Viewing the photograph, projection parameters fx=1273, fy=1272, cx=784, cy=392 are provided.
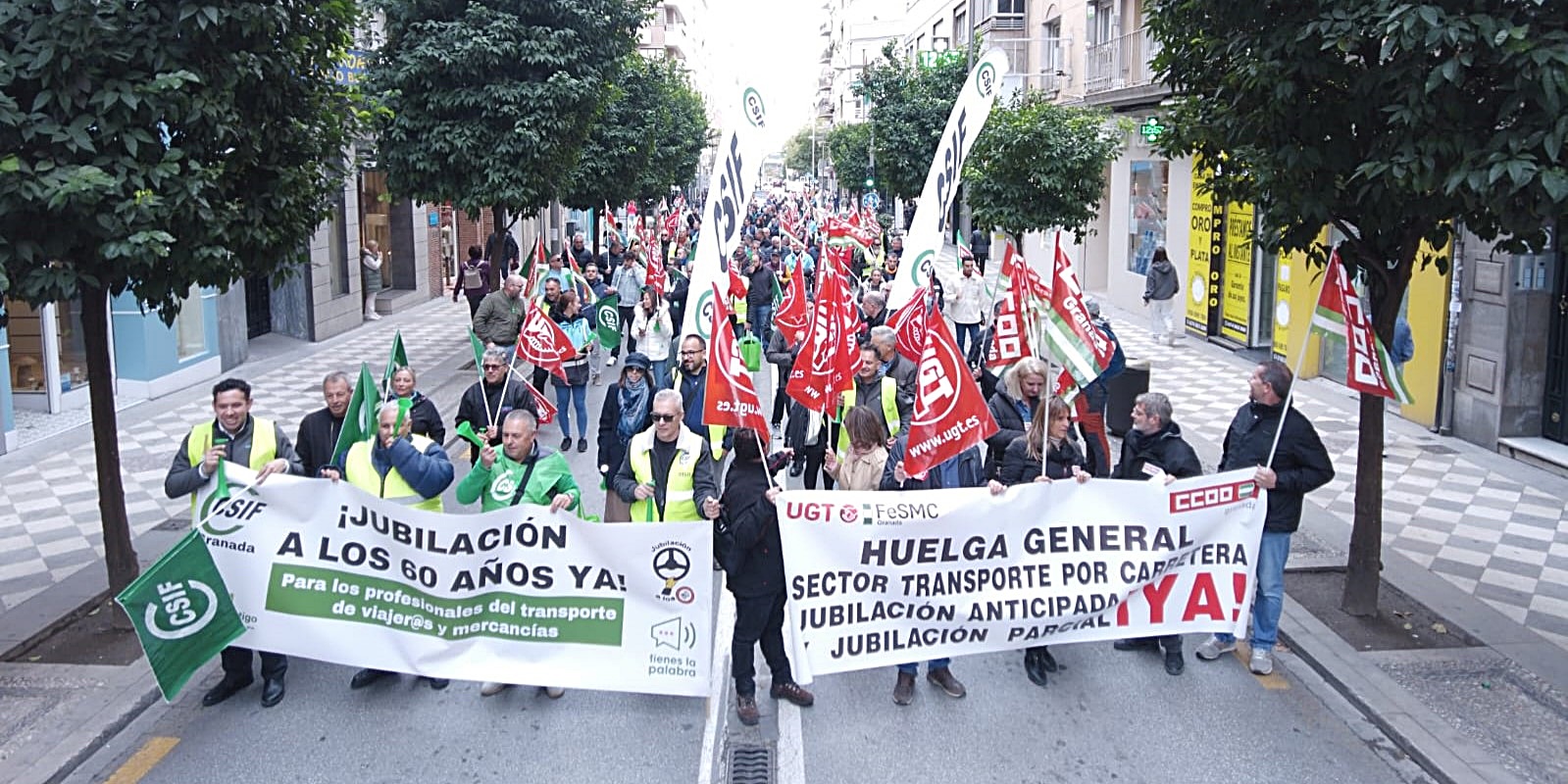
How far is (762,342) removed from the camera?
18.6 meters

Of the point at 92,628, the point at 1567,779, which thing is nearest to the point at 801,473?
the point at 92,628

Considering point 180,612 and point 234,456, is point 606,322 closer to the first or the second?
point 234,456

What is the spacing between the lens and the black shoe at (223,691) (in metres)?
6.83

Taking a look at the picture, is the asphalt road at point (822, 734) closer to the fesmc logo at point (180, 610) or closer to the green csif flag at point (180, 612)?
the green csif flag at point (180, 612)

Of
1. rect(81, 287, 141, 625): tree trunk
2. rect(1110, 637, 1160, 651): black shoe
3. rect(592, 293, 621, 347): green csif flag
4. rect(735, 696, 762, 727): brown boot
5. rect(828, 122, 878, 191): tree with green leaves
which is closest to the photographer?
rect(735, 696, 762, 727): brown boot

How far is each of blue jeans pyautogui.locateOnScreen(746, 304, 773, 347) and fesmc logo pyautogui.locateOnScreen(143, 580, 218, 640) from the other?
11874 millimetres

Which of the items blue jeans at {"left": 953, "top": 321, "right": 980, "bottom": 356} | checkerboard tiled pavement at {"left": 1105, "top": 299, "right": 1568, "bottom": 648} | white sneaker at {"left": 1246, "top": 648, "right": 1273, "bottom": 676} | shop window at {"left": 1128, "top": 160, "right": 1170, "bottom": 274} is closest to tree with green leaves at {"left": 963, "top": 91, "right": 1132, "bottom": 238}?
blue jeans at {"left": 953, "top": 321, "right": 980, "bottom": 356}

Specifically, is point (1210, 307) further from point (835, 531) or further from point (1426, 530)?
point (835, 531)

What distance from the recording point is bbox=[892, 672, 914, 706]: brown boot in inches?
271

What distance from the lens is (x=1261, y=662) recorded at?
7.30m

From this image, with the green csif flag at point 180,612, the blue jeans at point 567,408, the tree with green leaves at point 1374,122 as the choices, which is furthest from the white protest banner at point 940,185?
the green csif flag at point 180,612

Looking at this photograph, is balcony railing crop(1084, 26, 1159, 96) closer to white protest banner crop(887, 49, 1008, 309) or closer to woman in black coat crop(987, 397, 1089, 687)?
white protest banner crop(887, 49, 1008, 309)

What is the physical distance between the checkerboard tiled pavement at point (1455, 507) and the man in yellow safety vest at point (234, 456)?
7.57 meters

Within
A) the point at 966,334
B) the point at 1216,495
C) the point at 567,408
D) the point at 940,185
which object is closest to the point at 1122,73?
the point at 966,334
